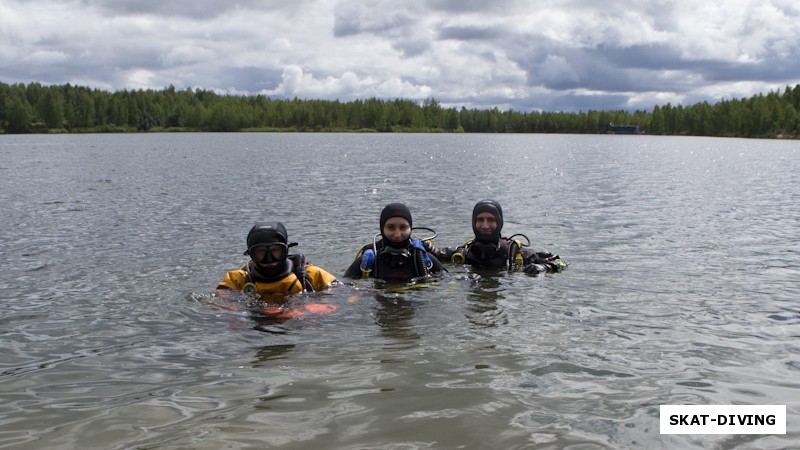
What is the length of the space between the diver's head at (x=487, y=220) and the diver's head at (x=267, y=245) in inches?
176

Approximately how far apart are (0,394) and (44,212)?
19.0 metres

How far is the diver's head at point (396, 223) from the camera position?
12.2 m

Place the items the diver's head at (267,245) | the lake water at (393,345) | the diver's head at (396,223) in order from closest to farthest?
the lake water at (393,345), the diver's head at (267,245), the diver's head at (396,223)

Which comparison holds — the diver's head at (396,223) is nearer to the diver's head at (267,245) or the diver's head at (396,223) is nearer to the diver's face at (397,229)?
the diver's face at (397,229)

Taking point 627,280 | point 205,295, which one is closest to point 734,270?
point 627,280

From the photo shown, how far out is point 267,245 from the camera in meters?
10.5

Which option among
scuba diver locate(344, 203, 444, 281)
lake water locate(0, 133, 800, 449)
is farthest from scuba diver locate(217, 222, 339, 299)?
scuba diver locate(344, 203, 444, 281)

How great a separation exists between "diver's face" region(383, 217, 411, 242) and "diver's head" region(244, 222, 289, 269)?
222 centimetres

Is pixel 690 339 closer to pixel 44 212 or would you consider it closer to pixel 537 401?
pixel 537 401

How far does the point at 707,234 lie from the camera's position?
65.0 ft

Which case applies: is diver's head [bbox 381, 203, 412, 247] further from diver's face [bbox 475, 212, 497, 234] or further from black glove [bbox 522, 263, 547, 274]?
black glove [bbox 522, 263, 547, 274]

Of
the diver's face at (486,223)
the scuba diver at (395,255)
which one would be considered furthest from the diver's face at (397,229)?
the diver's face at (486,223)

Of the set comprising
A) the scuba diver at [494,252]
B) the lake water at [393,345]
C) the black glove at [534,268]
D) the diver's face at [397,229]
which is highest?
the diver's face at [397,229]

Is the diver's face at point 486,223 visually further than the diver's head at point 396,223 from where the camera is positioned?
Yes
